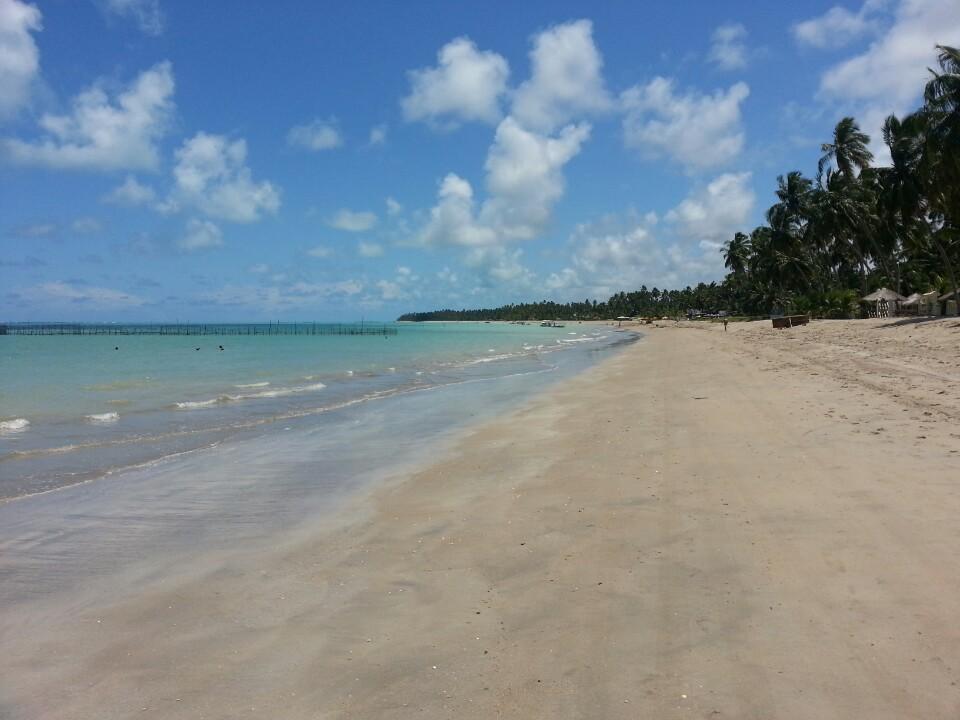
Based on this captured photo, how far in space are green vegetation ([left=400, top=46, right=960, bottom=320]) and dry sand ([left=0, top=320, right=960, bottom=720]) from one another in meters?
35.6

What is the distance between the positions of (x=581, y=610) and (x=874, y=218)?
61329 millimetres

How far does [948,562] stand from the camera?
15.2 ft

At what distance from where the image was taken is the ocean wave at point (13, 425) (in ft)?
50.2

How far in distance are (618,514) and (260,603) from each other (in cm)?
349

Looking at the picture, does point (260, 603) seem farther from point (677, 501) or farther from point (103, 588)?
point (677, 501)

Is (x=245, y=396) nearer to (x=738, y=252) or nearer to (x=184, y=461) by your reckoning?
(x=184, y=461)

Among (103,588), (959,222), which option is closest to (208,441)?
(103,588)

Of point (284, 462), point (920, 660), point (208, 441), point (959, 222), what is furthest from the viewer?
point (959, 222)

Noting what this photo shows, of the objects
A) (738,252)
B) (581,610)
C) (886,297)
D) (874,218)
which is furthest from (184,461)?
(738,252)

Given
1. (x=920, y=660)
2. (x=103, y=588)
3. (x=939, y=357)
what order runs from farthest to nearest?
(x=939, y=357) < (x=103, y=588) < (x=920, y=660)

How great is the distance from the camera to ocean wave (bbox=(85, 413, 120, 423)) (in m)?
16.6

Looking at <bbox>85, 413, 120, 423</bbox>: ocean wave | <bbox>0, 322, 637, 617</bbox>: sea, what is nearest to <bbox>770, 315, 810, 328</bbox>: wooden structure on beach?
<bbox>0, 322, 637, 617</bbox>: sea

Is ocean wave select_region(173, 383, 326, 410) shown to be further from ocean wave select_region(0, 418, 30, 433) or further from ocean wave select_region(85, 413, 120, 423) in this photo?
ocean wave select_region(0, 418, 30, 433)

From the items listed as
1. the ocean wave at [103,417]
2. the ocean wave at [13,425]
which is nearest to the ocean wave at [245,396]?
the ocean wave at [103,417]
